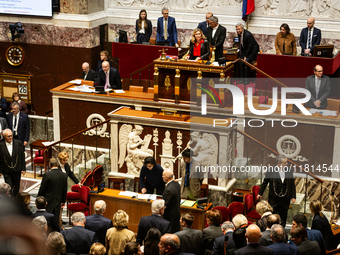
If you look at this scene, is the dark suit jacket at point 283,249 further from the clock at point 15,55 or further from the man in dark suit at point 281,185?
the clock at point 15,55

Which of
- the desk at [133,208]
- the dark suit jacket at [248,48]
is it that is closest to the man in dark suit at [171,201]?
the desk at [133,208]

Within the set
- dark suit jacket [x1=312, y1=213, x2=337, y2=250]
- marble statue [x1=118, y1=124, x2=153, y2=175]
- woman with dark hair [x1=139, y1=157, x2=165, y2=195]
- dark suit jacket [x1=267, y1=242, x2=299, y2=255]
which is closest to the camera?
dark suit jacket [x1=267, y1=242, x2=299, y2=255]

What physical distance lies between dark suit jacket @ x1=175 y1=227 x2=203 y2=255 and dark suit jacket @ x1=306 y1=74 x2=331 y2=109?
16.6ft

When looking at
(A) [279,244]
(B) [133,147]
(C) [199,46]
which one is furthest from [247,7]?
(A) [279,244]

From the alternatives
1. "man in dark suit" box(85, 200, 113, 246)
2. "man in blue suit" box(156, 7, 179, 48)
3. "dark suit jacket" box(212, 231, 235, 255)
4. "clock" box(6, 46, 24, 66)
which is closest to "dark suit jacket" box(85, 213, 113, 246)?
"man in dark suit" box(85, 200, 113, 246)

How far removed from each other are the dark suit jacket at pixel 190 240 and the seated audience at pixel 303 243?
107 centimetres

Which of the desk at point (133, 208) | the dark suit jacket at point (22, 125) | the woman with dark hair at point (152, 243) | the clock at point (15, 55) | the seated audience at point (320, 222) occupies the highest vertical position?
the clock at point (15, 55)

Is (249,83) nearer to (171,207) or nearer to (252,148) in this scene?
(252,148)

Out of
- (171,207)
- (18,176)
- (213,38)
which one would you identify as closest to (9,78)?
(18,176)

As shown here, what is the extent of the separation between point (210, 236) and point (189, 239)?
263 millimetres

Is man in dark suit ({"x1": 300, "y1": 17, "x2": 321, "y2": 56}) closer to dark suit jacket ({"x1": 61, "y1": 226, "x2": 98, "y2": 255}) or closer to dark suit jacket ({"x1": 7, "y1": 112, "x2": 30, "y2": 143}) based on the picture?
dark suit jacket ({"x1": 7, "y1": 112, "x2": 30, "y2": 143})

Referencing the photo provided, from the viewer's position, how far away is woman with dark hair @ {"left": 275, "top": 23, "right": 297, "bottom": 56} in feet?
35.7

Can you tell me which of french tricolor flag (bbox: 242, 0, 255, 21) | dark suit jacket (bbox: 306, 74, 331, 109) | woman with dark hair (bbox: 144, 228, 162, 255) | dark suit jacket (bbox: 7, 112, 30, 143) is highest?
french tricolor flag (bbox: 242, 0, 255, 21)

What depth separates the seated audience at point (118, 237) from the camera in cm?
506
